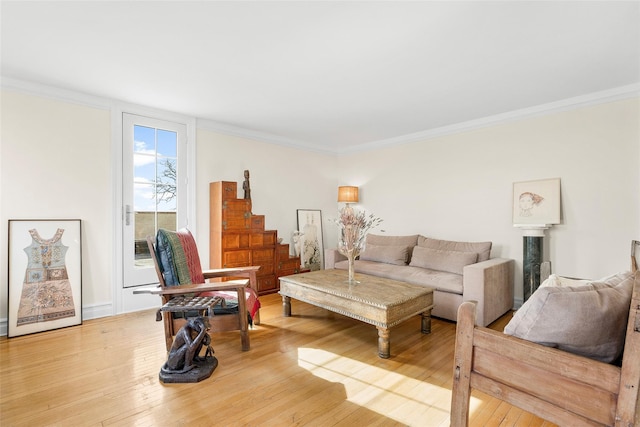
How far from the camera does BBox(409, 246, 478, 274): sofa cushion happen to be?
3.55 m

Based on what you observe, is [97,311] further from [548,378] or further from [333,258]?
[548,378]

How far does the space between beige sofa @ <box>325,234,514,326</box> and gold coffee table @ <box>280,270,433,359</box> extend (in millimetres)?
466

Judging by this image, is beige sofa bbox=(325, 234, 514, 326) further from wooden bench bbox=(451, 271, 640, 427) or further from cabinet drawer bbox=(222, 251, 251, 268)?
wooden bench bbox=(451, 271, 640, 427)

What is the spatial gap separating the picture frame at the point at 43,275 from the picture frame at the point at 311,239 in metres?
3.00

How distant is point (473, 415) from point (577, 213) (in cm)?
269

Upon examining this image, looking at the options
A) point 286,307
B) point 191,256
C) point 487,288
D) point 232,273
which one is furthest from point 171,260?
point 487,288

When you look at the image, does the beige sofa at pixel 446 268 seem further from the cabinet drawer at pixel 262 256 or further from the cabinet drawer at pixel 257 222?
the cabinet drawer at pixel 257 222

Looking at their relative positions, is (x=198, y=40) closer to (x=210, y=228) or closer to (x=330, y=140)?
(x=210, y=228)

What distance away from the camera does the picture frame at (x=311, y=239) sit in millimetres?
5207

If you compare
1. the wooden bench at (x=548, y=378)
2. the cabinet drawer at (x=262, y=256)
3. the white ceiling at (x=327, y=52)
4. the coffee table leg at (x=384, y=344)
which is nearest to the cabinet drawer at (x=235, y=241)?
the cabinet drawer at (x=262, y=256)

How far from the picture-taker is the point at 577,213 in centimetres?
327

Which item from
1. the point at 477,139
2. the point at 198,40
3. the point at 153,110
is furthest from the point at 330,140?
the point at 198,40

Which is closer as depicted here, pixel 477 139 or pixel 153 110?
pixel 153 110

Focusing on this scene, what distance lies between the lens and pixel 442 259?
3725 millimetres
